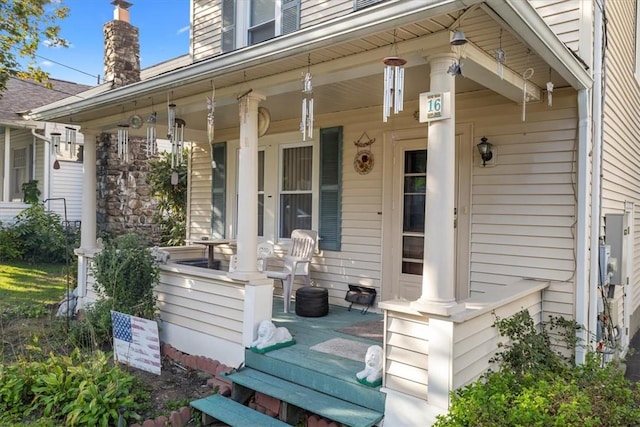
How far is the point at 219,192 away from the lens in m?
6.87

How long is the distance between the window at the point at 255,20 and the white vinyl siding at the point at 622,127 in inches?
142

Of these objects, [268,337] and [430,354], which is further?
[268,337]

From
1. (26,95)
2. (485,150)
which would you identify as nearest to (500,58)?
(485,150)

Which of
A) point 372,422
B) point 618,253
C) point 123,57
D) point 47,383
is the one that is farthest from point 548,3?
point 123,57

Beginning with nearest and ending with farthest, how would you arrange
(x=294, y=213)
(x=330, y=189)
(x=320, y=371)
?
1. (x=320, y=371)
2. (x=330, y=189)
3. (x=294, y=213)

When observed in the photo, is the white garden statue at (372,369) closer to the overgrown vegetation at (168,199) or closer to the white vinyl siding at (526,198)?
the white vinyl siding at (526,198)

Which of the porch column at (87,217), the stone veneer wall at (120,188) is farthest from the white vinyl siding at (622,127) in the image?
the stone veneer wall at (120,188)

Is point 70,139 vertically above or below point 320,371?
above

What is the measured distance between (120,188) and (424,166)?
667cm

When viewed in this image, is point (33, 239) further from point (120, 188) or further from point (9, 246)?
point (120, 188)

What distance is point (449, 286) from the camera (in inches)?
107

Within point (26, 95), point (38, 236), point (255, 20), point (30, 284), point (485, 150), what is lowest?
point (30, 284)

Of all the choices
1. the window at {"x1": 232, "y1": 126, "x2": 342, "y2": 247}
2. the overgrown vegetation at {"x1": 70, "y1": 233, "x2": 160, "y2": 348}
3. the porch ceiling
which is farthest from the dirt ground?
the porch ceiling

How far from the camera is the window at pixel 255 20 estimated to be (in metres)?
5.88
